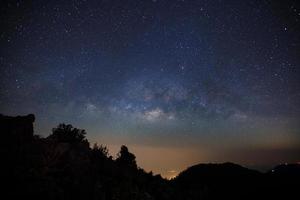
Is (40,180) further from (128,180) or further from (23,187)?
(128,180)

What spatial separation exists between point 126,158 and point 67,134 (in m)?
7.93

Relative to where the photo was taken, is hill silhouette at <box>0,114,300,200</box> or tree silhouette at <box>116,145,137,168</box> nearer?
hill silhouette at <box>0,114,300,200</box>

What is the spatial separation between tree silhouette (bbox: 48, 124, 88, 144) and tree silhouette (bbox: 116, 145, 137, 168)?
5.72 metres

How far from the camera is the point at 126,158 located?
2762 cm

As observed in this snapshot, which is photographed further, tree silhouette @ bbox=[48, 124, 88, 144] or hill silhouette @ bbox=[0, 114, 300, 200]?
tree silhouette @ bbox=[48, 124, 88, 144]

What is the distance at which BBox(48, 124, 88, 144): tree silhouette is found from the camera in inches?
846

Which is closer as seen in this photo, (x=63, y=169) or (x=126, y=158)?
(x=63, y=169)

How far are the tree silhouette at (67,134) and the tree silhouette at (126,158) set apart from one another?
5.72m

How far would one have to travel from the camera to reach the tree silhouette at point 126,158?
88.4ft

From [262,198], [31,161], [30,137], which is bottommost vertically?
[262,198]

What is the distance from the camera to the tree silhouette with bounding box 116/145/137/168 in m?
26.9

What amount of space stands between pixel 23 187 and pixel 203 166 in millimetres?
51092

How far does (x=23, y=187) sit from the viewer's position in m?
12.2

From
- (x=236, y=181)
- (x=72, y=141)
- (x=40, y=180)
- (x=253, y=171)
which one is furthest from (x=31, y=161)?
(x=253, y=171)
